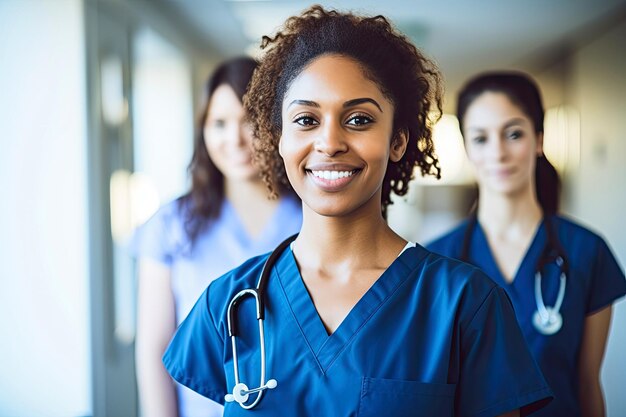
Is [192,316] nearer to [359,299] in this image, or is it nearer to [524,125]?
[359,299]

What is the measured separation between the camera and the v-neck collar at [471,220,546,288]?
4.22ft

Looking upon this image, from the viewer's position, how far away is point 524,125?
1.35 meters

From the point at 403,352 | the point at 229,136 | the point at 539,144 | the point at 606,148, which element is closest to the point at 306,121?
the point at 403,352

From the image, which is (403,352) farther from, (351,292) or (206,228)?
(206,228)

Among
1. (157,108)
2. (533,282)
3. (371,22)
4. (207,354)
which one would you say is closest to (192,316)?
(207,354)

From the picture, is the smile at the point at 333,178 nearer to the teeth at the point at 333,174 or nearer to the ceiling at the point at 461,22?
the teeth at the point at 333,174

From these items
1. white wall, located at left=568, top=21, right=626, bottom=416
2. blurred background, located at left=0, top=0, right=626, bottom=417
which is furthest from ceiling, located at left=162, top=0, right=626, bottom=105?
white wall, located at left=568, top=21, right=626, bottom=416

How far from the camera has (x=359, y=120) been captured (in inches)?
29.5

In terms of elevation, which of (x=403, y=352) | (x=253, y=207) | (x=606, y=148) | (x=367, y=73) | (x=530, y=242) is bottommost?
(x=403, y=352)

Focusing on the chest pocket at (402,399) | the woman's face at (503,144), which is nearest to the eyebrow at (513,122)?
the woman's face at (503,144)

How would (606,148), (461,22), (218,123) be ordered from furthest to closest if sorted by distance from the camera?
(606,148) → (461,22) → (218,123)

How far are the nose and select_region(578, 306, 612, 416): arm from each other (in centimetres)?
75

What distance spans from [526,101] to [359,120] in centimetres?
74

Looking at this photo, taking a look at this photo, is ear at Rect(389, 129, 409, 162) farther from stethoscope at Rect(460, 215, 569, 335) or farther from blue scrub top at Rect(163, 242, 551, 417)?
stethoscope at Rect(460, 215, 569, 335)
